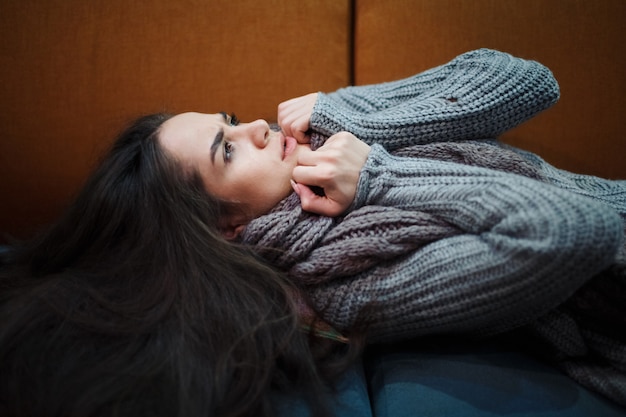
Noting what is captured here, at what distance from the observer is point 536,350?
2.59 feet

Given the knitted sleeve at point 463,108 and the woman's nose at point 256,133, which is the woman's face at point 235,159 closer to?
the woman's nose at point 256,133

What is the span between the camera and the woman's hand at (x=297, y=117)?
956 mm

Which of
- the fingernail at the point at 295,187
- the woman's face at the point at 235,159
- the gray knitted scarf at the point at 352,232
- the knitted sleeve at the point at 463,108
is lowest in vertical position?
the gray knitted scarf at the point at 352,232

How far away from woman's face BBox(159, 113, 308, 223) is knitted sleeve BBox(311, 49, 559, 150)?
128 millimetres

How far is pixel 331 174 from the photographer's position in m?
0.78

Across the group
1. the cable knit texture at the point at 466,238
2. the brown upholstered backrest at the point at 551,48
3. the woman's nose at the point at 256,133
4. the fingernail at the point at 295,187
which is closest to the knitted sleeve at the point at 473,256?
the cable knit texture at the point at 466,238

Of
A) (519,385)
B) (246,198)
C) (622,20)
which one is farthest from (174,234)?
(622,20)

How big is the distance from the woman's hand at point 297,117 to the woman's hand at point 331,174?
13 centimetres

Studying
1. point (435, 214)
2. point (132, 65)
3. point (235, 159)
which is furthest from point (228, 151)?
point (132, 65)

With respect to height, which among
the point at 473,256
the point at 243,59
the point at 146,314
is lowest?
the point at 146,314

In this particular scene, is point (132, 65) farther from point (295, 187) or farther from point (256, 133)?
point (295, 187)

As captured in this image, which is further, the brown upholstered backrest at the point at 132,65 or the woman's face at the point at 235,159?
the brown upholstered backrest at the point at 132,65

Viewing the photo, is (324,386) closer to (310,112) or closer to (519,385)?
(519,385)

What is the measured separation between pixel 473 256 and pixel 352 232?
200mm
